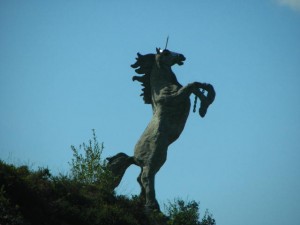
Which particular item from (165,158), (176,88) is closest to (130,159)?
(165,158)

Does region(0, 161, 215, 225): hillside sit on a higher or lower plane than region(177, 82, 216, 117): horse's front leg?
lower

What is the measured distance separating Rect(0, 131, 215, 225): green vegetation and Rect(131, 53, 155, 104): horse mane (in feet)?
6.66

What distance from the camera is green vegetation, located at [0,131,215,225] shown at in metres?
13.0

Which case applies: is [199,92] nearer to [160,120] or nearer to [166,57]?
[160,120]

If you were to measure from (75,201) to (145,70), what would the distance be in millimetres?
5094

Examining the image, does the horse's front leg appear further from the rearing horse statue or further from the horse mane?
the horse mane

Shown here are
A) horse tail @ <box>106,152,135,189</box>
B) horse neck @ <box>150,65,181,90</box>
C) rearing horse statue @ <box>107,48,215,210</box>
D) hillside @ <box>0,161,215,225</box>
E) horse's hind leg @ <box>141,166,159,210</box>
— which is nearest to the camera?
hillside @ <box>0,161,215,225</box>

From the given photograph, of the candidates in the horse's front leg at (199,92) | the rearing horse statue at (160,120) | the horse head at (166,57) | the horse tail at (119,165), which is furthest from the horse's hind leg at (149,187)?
the horse head at (166,57)

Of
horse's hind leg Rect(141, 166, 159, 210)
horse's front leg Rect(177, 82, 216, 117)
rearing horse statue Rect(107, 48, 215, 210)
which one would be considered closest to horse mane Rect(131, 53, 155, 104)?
rearing horse statue Rect(107, 48, 215, 210)

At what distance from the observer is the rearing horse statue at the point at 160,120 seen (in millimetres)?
16672

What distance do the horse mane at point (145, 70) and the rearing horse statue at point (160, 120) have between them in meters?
0.19

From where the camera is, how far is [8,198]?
12.8 m

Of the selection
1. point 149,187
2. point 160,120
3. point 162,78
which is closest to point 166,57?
point 162,78

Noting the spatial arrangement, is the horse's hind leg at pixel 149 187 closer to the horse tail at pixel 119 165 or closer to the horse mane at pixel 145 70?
the horse tail at pixel 119 165
